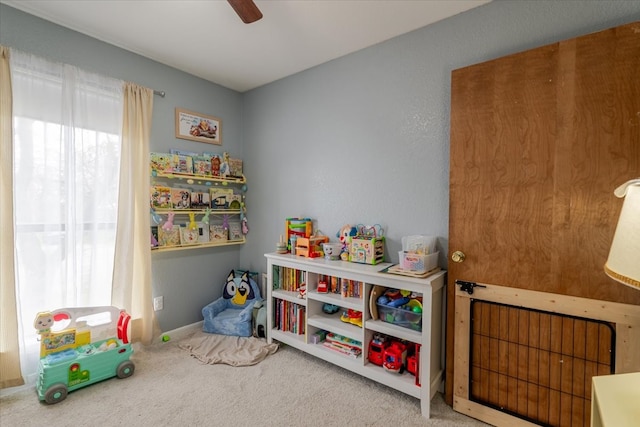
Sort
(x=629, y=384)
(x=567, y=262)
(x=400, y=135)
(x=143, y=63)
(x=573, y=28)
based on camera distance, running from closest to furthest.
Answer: (x=629, y=384) → (x=567, y=262) → (x=573, y=28) → (x=400, y=135) → (x=143, y=63)

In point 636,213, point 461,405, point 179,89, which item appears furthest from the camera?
point 179,89

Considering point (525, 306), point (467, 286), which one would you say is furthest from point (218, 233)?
point (525, 306)

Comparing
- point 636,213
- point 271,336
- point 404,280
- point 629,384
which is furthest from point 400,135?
point 271,336

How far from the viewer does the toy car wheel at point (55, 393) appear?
178cm

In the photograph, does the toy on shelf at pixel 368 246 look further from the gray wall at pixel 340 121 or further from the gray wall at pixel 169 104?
the gray wall at pixel 169 104

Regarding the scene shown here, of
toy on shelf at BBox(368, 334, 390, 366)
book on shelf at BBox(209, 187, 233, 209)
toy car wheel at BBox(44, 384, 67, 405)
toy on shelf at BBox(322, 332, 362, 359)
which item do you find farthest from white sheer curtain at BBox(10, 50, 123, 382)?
toy on shelf at BBox(368, 334, 390, 366)

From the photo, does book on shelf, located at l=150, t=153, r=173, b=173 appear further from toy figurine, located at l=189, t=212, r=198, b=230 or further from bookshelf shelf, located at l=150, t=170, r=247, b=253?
toy figurine, located at l=189, t=212, r=198, b=230

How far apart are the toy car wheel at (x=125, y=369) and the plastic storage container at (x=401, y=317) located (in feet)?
5.92

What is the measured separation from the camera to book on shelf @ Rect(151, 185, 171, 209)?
2.57 metres

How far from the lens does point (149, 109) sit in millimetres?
2539

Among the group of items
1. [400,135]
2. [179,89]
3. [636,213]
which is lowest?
[636,213]

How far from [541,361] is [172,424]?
203 centimetres

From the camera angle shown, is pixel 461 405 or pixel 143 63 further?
pixel 143 63

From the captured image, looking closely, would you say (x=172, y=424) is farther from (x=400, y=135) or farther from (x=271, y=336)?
(x=400, y=135)
